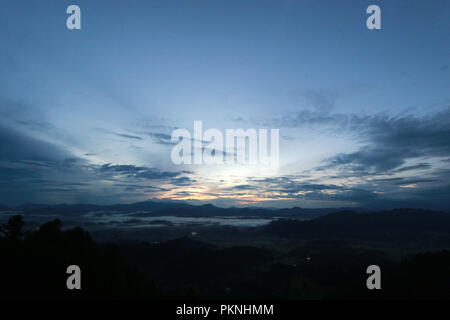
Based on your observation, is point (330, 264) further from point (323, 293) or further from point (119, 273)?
point (119, 273)

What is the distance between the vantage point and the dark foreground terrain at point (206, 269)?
1363 inches

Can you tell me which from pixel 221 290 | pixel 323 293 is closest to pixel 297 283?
pixel 323 293

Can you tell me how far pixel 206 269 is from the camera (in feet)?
392

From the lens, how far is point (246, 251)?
147 metres

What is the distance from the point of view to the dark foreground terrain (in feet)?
114

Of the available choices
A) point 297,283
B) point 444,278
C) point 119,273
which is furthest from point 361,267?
point 119,273

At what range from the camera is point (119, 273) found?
3966 centimetres

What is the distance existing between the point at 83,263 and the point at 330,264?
121 metres
